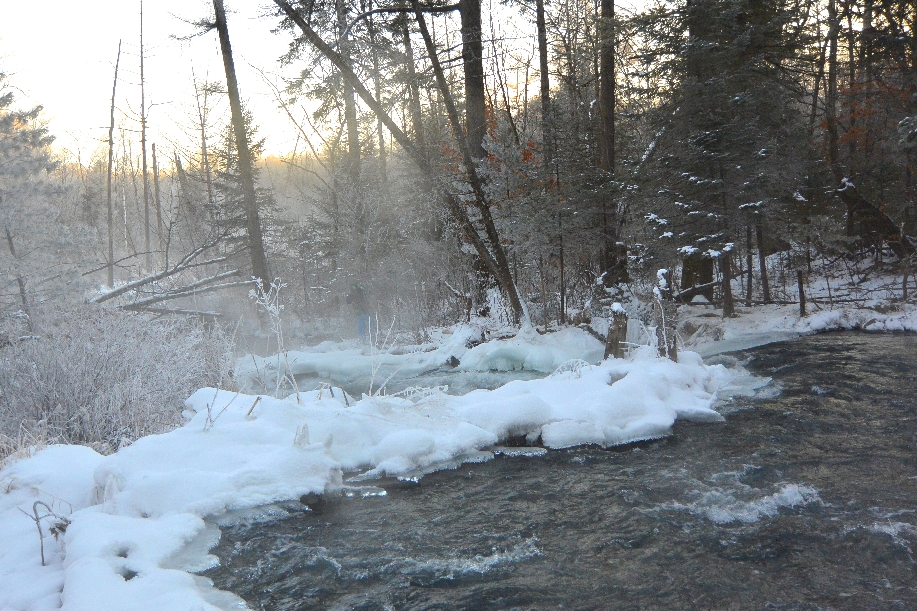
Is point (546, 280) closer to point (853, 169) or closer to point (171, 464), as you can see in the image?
point (171, 464)

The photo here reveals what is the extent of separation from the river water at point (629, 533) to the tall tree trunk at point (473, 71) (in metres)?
9.23

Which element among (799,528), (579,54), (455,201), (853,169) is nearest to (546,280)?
(455,201)

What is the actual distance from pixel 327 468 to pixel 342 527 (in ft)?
2.88

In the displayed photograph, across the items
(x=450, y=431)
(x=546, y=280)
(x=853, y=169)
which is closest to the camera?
(x=450, y=431)

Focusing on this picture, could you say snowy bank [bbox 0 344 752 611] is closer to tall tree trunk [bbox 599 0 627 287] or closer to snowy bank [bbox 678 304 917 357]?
snowy bank [bbox 678 304 917 357]

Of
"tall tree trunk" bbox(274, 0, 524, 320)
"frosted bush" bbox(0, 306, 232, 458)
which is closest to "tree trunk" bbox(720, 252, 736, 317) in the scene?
"tall tree trunk" bbox(274, 0, 524, 320)

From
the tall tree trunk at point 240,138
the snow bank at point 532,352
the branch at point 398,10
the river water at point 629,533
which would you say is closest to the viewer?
the river water at point 629,533

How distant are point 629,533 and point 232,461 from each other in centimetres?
319

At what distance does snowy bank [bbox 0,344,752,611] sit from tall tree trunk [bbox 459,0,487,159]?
24.0 ft

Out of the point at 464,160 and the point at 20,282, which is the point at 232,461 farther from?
the point at 464,160

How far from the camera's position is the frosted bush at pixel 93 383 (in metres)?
6.80

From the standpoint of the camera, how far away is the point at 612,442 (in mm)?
5980

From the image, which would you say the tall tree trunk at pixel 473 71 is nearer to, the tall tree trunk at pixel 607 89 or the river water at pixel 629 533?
the tall tree trunk at pixel 607 89

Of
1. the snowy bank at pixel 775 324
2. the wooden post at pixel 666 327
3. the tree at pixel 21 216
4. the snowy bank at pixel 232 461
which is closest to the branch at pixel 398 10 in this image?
the tree at pixel 21 216
